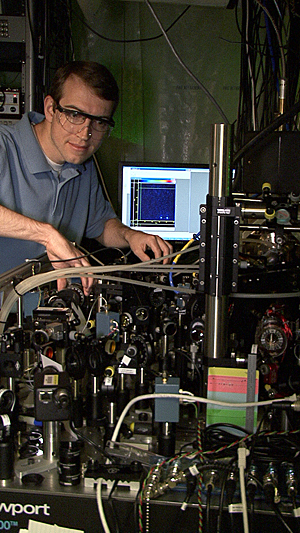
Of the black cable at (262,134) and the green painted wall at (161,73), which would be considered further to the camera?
the green painted wall at (161,73)

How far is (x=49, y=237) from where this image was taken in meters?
1.34

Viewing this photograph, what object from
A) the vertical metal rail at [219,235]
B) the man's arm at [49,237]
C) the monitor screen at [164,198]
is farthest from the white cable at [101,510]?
the monitor screen at [164,198]

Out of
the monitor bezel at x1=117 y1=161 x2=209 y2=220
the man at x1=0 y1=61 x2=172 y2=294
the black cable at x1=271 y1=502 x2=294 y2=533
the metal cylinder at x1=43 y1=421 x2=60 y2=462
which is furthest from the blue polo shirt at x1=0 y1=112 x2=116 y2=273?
the black cable at x1=271 y1=502 x2=294 y2=533

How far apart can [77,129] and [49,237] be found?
2.29 ft

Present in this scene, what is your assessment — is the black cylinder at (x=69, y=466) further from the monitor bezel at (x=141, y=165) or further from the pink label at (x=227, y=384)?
the monitor bezel at (x=141, y=165)

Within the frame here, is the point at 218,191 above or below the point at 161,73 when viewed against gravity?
below

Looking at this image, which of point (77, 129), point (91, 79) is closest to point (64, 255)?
point (77, 129)

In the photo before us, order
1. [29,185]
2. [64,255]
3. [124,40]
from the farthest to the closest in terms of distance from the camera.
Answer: [124,40]
[29,185]
[64,255]

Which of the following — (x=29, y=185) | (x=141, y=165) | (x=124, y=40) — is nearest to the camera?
(x=29, y=185)

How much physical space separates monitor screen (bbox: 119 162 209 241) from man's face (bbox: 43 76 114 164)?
647 mm

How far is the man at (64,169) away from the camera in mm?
1850

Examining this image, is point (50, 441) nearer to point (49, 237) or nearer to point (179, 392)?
point (179, 392)

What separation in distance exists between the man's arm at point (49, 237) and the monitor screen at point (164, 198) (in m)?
1.15

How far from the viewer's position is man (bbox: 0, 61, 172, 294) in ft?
6.07
